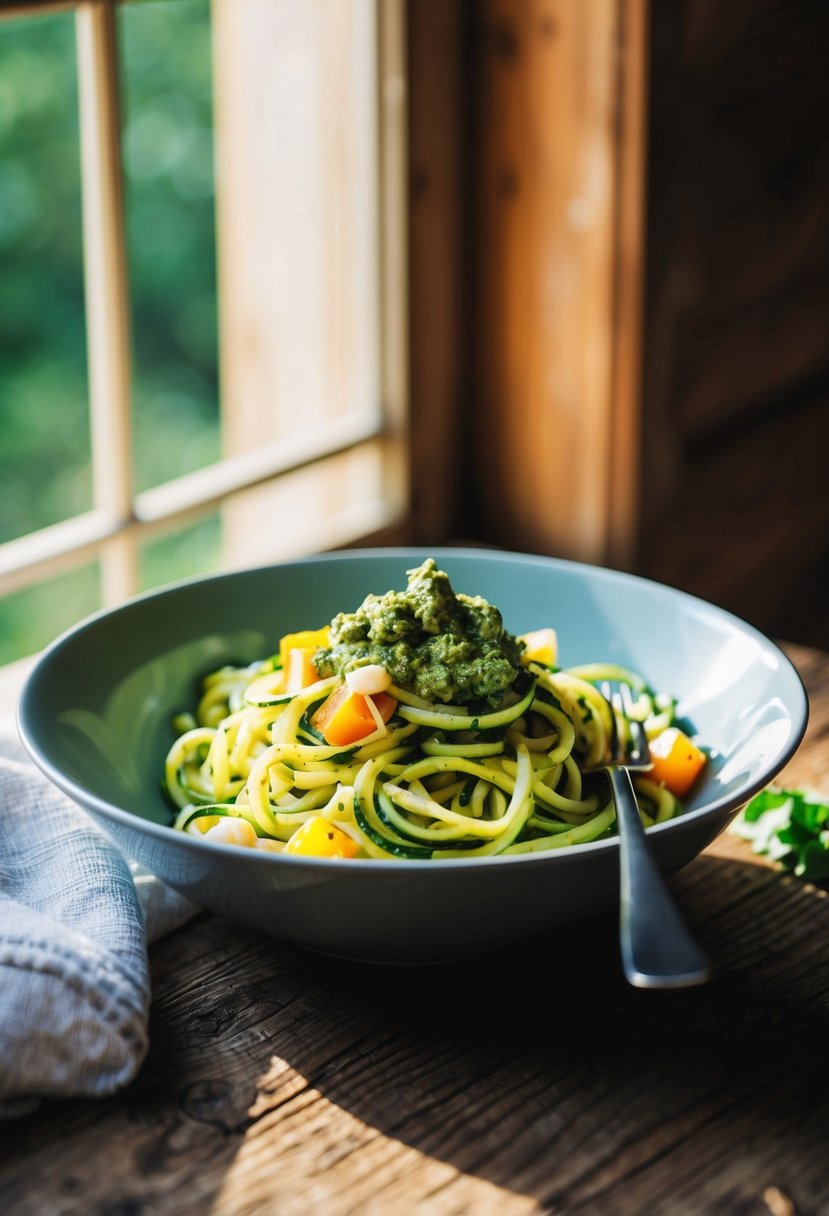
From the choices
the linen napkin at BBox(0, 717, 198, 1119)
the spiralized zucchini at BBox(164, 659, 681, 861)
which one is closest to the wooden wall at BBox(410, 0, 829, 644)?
the spiralized zucchini at BBox(164, 659, 681, 861)

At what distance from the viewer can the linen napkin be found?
1008 millimetres

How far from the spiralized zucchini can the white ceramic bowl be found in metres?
Result: 0.07

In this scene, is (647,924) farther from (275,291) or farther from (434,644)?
(275,291)

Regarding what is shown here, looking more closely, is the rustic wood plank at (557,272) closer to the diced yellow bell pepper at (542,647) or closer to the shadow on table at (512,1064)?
the diced yellow bell pepper at (542,647)

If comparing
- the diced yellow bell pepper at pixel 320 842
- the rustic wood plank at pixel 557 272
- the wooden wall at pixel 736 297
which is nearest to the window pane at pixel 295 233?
the rustic wood plank at pixel 557 272

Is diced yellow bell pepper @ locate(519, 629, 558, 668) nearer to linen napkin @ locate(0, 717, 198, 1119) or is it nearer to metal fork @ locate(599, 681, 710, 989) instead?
metal fork @ locate(599, 681, 710, 989)

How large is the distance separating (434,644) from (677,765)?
25 cm

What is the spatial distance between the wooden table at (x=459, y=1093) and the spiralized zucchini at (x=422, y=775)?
0.34ft

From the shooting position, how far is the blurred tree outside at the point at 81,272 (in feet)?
18.2

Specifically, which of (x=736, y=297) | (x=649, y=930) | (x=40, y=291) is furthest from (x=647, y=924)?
(x=40, y=291)

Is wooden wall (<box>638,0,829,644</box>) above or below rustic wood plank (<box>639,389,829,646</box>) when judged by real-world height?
above

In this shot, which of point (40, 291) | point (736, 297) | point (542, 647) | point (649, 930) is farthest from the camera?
point (40, 291)

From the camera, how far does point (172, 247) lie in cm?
597

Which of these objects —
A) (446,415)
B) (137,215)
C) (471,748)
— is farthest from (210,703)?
(137,215)
